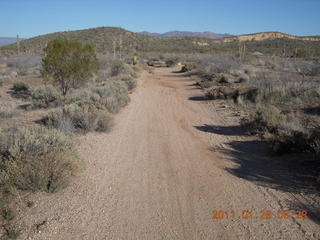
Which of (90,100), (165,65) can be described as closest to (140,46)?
(165,65)

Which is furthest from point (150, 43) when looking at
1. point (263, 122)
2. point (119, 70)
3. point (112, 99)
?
point (263, 122)

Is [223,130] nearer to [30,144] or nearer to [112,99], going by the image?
[112,99]

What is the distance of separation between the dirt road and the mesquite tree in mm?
6246

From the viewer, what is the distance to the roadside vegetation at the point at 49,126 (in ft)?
13.5

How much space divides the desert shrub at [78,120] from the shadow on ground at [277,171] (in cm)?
380

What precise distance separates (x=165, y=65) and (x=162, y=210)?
112ft

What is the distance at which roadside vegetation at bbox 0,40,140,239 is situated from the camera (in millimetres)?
4113

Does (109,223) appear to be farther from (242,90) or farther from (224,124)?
(242,90)

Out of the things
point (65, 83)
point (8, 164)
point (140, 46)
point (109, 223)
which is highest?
point (140, 46)

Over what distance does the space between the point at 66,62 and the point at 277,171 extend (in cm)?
1086

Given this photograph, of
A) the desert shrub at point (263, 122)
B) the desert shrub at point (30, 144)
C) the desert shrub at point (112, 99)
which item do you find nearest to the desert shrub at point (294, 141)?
the desert shrub at point (263, 122)

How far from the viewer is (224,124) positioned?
904 cm

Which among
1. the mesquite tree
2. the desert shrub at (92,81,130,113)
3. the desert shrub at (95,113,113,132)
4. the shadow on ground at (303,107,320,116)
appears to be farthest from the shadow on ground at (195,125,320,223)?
the mesquite tree

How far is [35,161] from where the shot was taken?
4270 millimetres
